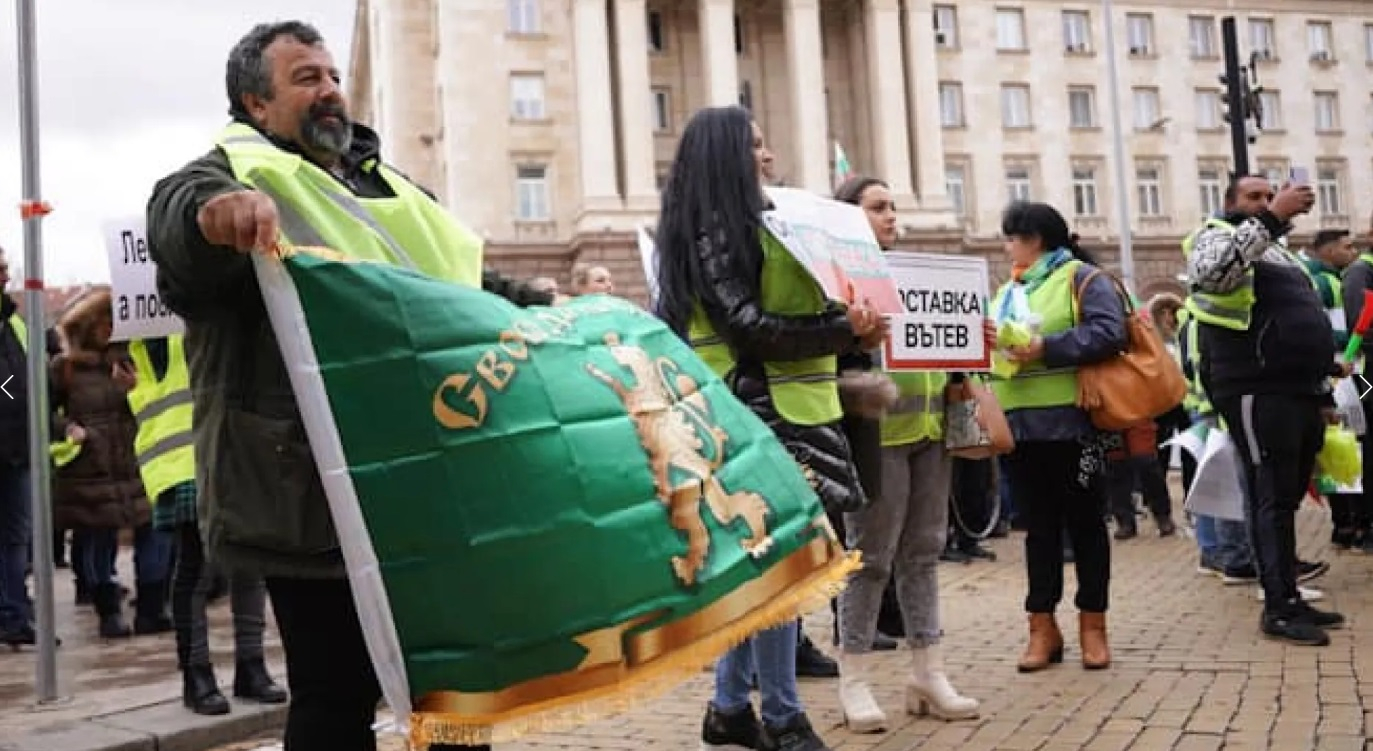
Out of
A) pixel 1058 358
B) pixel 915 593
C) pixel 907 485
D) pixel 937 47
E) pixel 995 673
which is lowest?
pixel 995 673

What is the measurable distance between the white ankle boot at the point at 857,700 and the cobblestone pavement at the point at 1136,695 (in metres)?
0.06

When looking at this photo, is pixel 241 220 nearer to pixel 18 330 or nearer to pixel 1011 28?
pixel 18 330

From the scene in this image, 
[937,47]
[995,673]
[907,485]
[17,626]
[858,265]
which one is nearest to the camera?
[858,265]

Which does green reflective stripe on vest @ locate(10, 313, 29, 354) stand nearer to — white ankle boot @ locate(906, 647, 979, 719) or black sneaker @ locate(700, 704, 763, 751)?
black sneaker @ locate(700, 704, 763, 751)

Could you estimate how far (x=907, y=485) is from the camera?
519cm

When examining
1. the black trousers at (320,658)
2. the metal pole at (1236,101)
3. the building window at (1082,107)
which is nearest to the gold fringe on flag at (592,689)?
the black trousers at (320,658)

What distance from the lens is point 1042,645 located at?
19.9 feet

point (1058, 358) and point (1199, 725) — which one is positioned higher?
point (1058, 358)

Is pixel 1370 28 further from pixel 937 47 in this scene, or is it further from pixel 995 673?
pixel 995 673

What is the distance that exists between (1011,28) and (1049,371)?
50.0 meters

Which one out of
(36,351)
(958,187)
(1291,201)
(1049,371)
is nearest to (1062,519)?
(1049,371)

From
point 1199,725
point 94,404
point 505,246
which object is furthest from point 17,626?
point 505,246

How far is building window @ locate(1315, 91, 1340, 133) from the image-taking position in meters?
56.3

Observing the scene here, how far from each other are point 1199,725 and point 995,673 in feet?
4.37
